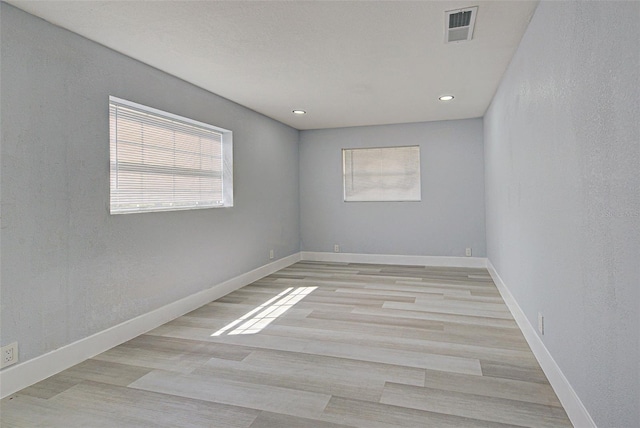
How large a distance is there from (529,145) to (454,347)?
1538 millimetres

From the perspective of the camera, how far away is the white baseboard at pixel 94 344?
2.22 meters

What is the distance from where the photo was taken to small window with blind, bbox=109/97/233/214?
305 cm

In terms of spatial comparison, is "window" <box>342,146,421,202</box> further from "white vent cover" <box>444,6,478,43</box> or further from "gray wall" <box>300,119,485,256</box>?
"white vent cover" <box>444,6,478,43</box>

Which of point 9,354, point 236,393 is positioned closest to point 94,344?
point 9,354

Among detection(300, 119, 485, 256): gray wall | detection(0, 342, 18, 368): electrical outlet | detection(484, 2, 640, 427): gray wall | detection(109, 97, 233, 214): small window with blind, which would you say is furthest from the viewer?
detection(300, 119, 485, 256): gray wall

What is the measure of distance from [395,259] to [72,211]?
15.4 ft

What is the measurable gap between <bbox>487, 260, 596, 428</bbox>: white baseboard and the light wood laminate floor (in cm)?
5

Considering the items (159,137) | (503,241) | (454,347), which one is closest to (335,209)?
(503,241)

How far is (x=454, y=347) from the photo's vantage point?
2732mm

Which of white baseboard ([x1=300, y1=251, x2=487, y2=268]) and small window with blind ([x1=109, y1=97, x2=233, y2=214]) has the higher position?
small window with blind ([x1=109, y1=97, x2=233, y2=214])

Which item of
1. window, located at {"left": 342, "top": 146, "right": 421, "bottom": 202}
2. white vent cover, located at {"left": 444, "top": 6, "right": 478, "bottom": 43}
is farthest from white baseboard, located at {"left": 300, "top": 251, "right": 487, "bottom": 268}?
white vent cover, located at {"left": 444, "top": 6, "right": 478, "bottom": 43}

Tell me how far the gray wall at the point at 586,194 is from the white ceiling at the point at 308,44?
57cm

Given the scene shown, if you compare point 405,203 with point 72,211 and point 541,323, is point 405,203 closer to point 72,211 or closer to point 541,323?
point 541,323

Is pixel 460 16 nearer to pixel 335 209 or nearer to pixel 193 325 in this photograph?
pixel 193 325
